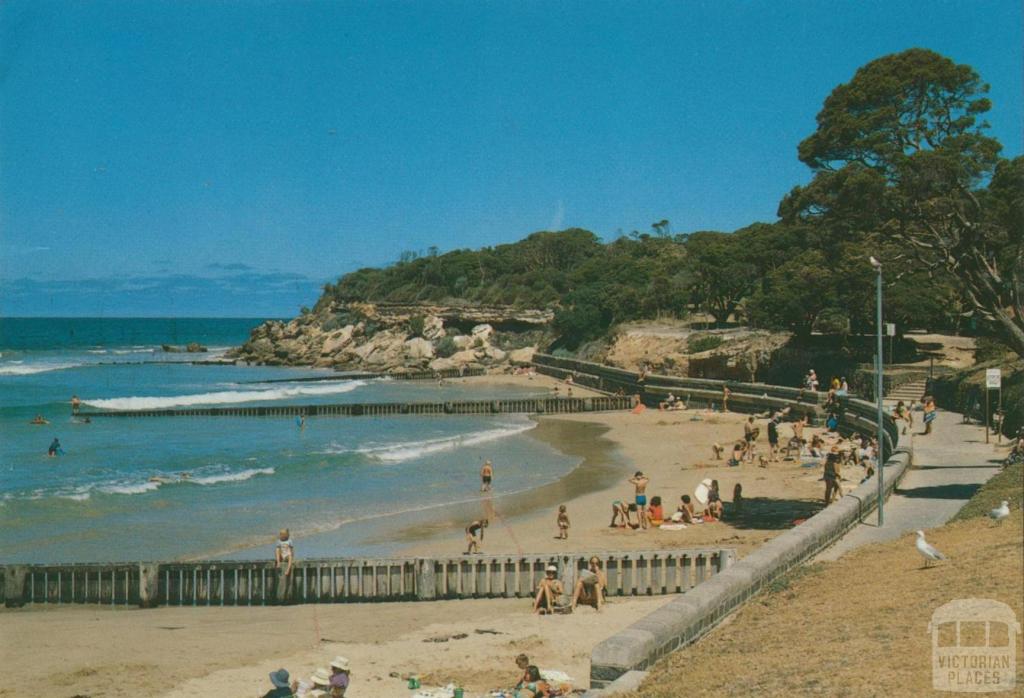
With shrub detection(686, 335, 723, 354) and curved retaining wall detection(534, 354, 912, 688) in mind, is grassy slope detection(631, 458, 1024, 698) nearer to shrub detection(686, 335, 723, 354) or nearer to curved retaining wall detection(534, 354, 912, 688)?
curved retaining wall detection(534, 354, 912, 688)

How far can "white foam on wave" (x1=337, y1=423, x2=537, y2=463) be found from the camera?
39.7 m

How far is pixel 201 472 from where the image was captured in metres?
35.9

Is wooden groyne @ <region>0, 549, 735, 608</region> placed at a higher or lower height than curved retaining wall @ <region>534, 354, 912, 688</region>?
lower

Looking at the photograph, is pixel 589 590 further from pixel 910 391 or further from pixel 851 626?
pixel 910 391

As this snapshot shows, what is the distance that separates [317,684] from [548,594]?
4.87 meters

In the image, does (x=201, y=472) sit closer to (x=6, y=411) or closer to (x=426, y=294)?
(x=6, y=411)

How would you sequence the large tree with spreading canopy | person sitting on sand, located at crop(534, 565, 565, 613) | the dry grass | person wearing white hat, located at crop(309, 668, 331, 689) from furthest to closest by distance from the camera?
the large tree with spreading canopy, person sitting on sand, located at crop(534, 565, 565, 613), person wearing white hat, located at crop(309, 668, 331, 689), the dry grass

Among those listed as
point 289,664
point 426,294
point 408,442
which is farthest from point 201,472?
point 426,294

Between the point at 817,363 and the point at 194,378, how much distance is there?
61402 mm

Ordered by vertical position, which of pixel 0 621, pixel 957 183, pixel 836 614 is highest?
pixel 957 183

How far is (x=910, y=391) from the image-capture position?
42031 mm

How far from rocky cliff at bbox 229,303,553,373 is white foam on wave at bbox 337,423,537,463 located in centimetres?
4732

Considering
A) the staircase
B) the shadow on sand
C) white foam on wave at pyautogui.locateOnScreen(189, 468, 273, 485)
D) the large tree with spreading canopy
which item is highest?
the large tree with spreading canopy

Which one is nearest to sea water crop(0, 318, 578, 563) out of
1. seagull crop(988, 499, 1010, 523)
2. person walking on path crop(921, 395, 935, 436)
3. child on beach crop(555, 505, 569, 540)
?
child on beach crop(555, 505, 569, 540)
